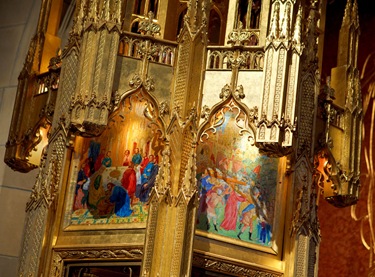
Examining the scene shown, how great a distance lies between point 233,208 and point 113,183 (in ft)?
4.97

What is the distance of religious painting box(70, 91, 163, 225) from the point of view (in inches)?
567

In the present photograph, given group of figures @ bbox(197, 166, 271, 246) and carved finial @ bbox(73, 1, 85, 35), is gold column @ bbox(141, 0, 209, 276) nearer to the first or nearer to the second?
group of figures @ bbox(197, 166, 271, 246)

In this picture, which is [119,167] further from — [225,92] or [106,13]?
[106,13]

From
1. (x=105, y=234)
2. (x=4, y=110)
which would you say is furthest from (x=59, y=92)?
(x=4, y=110)

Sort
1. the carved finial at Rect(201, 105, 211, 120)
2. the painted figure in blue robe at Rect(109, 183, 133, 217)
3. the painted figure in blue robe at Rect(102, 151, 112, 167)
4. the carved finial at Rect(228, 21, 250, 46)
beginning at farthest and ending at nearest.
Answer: the painted figure in blue robe at Rect(102, 151, 112, 167), the carved finial at Rect(228, 21, 250, 46), the painted figure in blue robe at Rect(109, 183, 133, 217), the carved finial at Rect(201, 105, 211, 120)

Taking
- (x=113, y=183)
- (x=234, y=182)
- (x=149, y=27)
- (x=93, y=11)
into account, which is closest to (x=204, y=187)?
(x=234, y=182)

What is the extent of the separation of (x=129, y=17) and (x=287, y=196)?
3040mm

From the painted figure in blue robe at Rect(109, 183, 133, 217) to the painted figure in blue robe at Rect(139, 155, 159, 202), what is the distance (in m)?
0.19

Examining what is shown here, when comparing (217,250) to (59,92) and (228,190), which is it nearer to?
(228,190)

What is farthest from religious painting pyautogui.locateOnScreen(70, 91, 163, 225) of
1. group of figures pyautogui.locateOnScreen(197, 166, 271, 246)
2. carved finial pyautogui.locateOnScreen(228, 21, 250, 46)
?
carved finial pyautogui.locateOnScreen(228, 21, 250, 46)

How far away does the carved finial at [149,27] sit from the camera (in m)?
14.8

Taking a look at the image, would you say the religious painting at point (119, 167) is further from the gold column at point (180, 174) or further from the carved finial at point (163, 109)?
the gold column at point (180, 174)

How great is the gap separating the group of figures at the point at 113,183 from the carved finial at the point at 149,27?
1474 mm

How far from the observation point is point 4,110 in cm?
1864
